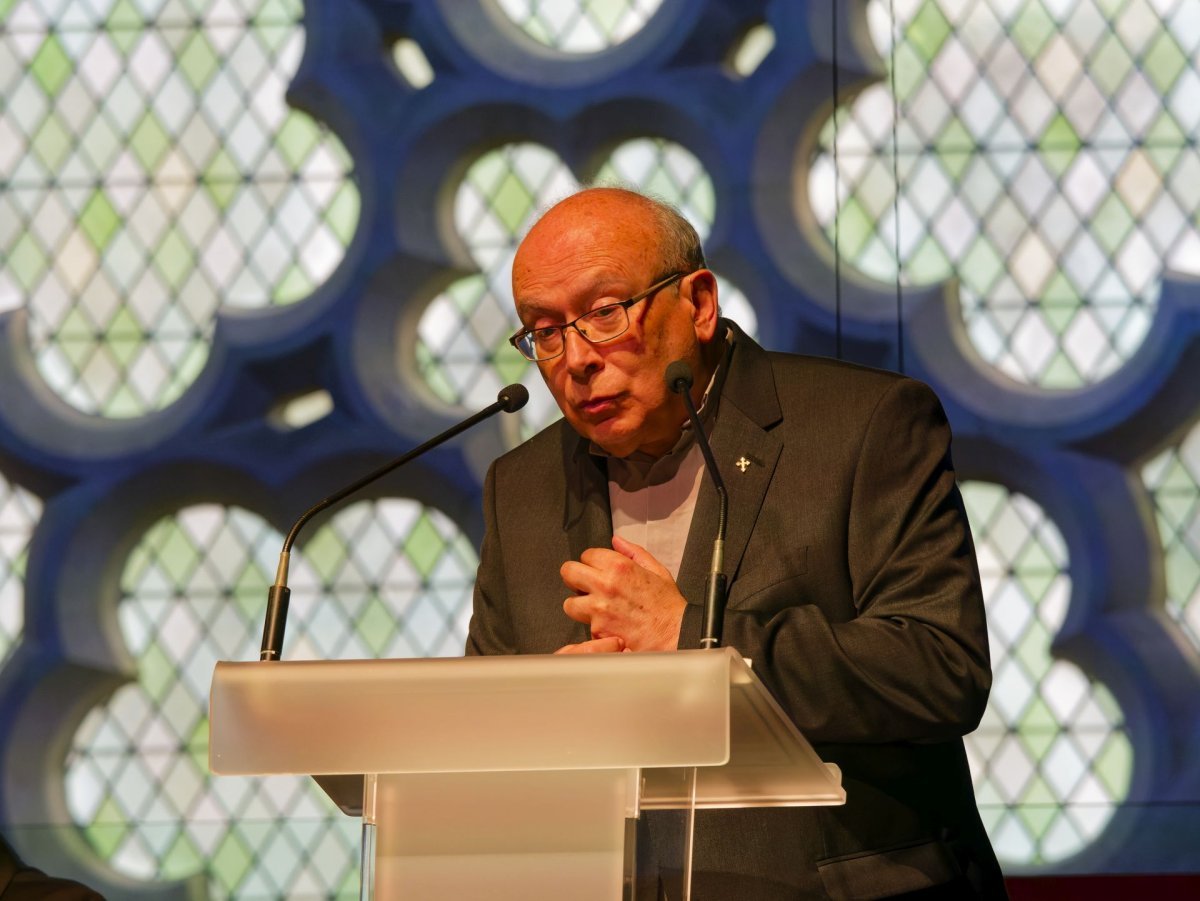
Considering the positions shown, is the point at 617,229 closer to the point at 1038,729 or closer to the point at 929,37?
the point at 1038,729

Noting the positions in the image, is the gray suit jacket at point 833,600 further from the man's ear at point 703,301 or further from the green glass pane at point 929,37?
the green glass pane at point 929,37

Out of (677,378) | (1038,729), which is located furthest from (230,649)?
(677,378)

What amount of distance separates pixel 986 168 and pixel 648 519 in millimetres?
2936

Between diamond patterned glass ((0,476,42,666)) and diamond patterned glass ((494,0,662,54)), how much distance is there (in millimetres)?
2126

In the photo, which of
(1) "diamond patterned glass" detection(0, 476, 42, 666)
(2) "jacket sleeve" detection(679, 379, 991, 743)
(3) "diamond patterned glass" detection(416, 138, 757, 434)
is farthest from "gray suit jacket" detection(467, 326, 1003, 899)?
(1) "diamond patterned glass" detection(0, 476, 42, 666)

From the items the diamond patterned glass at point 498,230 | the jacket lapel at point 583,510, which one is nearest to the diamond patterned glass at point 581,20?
the diamond patterned glass at point 498,230

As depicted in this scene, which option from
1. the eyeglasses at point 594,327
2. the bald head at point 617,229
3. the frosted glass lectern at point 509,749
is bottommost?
the frosted glass lectern at point 509,749

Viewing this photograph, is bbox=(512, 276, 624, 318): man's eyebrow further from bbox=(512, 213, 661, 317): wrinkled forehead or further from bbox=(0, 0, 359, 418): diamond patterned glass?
bbox=(0, 0, 359, 418): diamond patterned glass

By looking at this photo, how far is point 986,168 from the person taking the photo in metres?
5.54

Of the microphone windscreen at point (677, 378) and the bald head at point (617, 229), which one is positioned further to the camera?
the bald head at point (617, 229)

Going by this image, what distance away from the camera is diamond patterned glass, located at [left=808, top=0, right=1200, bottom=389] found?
17.9 feet

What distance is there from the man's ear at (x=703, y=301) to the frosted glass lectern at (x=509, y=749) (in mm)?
994

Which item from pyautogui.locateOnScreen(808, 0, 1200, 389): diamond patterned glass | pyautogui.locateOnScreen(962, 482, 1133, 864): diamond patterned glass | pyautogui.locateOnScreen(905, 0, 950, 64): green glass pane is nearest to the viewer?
pyautogui.locateOnScreen(962, 482, 1133, 864): diamond patterned glass

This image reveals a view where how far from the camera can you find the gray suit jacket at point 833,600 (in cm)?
247
